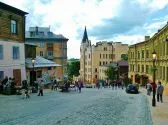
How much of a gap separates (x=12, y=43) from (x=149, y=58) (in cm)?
2575

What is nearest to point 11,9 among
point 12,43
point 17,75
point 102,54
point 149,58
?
point 12,43

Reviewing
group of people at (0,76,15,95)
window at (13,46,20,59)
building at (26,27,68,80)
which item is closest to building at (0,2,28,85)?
window at (13,46,20,59)

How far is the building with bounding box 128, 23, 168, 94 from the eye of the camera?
143 ft

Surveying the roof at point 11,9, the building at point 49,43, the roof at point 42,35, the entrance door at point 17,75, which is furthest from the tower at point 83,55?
the roof at point 11,9

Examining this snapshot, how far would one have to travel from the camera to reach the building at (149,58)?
4353 cm

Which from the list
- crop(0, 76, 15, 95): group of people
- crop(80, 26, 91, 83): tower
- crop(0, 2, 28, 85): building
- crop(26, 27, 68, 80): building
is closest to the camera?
crop(0, 76, 15, 95): group of people

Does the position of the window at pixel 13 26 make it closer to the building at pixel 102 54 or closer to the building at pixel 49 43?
the building at pixel 49 43

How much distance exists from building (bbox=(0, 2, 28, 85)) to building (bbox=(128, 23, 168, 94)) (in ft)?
50.0

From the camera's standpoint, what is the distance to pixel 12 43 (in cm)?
4172

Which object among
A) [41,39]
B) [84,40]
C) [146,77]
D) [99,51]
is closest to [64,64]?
[41,39]

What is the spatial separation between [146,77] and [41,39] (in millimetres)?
35504

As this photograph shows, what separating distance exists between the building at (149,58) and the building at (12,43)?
15232 millimetres

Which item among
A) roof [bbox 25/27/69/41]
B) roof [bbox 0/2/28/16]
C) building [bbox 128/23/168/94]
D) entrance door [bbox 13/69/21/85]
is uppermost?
roof [bbox 25/27/69/41]

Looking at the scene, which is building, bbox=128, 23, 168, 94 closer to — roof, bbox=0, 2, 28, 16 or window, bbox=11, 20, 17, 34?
window, bbox=11, 20, 17, 34
